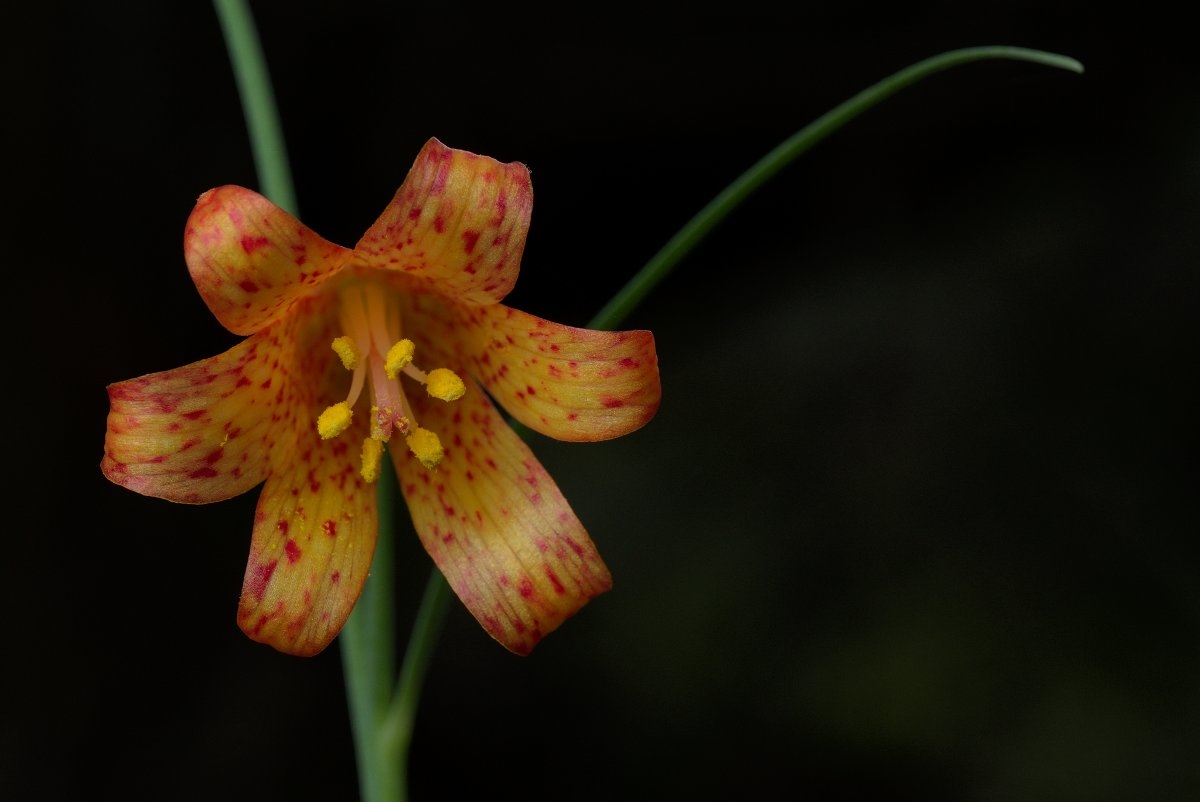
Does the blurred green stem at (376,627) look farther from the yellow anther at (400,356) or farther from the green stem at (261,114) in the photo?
the yellow anther at (400,356)

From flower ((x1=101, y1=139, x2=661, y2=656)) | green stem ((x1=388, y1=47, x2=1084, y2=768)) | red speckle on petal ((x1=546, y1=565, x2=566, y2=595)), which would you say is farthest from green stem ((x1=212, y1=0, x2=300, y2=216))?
red speckle on petal ((x1=546, y1=565, x2=566, y2=595))

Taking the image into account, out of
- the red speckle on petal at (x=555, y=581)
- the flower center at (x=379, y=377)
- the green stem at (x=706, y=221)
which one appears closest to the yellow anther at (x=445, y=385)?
the flower center at (x=379, y=377)

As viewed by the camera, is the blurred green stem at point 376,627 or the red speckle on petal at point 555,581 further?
the blurred green stem at point 376,627

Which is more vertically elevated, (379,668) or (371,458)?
(371,458)

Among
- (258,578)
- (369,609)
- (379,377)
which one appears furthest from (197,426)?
(369,609)

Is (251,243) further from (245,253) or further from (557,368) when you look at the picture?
(557,368)

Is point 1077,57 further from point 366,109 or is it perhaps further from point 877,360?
point 366,109

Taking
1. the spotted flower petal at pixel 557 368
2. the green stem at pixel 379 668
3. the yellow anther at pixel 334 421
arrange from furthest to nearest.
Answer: the green stem at pixel 379 668, the yellow anther at pixel 334 421, the spotted flower petal at pixel 557 368

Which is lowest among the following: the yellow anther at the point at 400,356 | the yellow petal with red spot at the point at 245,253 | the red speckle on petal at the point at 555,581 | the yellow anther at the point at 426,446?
the red speckle on petal at the point at 555,581
